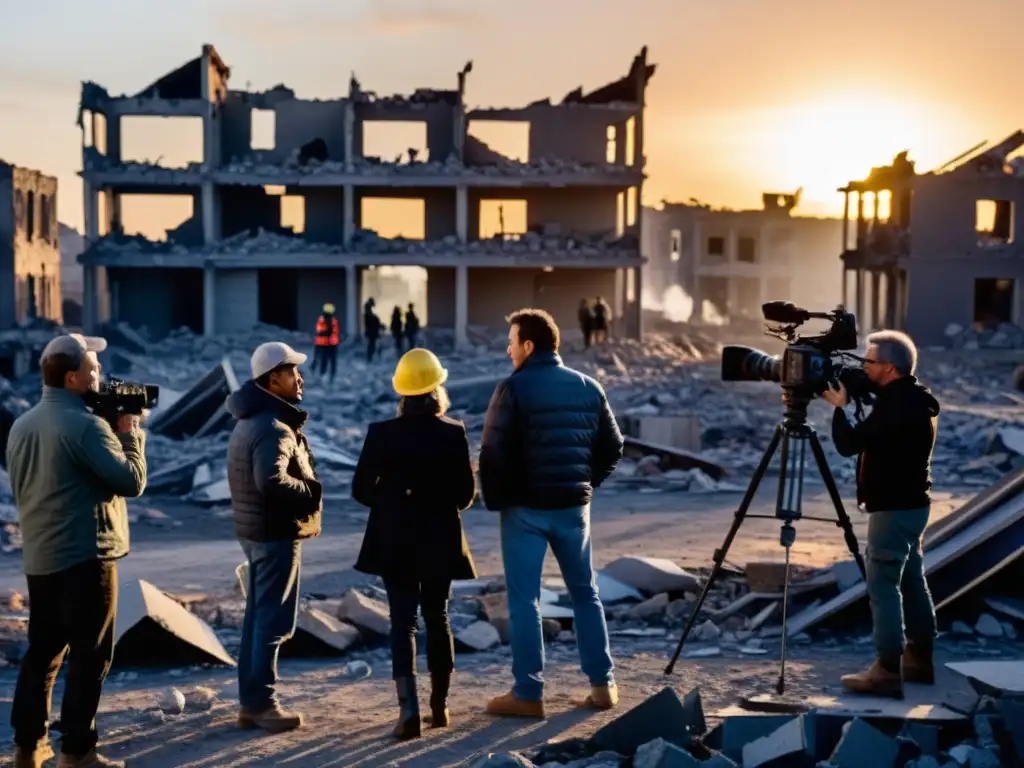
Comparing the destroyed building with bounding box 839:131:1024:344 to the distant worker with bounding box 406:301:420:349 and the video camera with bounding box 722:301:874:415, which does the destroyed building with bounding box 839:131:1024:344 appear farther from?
the video camera with bounding box 722:301:874:415

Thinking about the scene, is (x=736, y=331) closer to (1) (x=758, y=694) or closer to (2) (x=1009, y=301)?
(2) (x=1009, y=301)

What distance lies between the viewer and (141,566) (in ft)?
37.1

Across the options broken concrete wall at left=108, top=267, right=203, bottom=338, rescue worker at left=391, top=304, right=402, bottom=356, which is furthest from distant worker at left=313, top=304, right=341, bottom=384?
broken concrete wall at left=108, top=267, right=203, bottom=338

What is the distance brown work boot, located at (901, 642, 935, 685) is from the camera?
6793mm

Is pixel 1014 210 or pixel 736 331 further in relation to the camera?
pixel 736 331

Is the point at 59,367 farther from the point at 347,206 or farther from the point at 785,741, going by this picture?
the point at 347,206

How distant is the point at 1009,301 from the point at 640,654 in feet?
120

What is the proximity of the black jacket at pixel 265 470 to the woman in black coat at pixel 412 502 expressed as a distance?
0.29 metres

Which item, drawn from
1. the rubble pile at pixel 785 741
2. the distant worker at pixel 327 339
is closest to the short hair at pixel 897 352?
the rubble pile at pixel 785 741

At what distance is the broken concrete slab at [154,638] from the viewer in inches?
297

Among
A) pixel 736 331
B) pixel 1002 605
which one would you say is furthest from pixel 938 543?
pixel 736 331

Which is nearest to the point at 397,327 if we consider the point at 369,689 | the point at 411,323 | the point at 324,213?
the point at 411,323

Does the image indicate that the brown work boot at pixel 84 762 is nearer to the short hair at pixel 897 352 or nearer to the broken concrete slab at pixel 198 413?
the short hair at pixel 897 352

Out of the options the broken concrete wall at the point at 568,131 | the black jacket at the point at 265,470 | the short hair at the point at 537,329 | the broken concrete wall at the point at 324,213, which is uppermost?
the broken concrete wall at the point at 568,131
